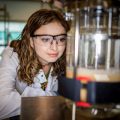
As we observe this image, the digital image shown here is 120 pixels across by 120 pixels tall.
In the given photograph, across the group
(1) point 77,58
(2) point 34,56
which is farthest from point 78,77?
(2) point 34,56

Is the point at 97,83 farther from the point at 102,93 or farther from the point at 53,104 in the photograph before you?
the point at 53,104

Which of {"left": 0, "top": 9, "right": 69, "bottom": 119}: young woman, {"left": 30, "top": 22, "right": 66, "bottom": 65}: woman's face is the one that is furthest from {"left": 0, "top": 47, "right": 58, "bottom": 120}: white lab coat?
{"left": 30, "top": 22, "right": 66, "bottom": 65}: woman's face

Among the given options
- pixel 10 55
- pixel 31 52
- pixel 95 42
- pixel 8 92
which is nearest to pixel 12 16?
pixel 10 55

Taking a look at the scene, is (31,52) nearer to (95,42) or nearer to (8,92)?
(8,92)

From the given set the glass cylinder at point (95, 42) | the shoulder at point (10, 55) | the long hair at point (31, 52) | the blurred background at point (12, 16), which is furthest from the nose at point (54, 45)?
the blurred background at point (12, 16)

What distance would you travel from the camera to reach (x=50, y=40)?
0.87m

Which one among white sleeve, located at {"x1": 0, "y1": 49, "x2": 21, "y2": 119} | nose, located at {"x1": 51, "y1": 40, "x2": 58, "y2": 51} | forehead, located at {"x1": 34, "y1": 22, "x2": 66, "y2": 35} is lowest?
white sleeve, located at {"x1": 0, "y1": 49, "x2": 21, "y2": 119}

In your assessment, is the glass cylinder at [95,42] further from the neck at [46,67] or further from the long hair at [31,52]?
the neck at [46,67]

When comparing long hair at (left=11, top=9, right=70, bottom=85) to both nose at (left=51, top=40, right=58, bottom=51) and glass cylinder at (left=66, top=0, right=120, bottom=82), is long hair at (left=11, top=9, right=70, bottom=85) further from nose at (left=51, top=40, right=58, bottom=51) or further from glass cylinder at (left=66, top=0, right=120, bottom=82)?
glass cylinder at (left=66, top=0, right=120, bottom=82)

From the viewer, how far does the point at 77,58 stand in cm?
56

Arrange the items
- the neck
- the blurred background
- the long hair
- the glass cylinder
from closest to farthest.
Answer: the glass cylinder
the long hair
the neck
the blurred background

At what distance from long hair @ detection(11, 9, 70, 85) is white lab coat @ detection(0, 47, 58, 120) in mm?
26

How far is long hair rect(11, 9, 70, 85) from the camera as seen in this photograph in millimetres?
959

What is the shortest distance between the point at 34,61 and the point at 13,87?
0.48 ft
